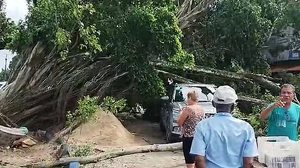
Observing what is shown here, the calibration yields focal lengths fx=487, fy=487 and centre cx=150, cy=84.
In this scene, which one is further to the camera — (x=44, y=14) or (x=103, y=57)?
(x=103, y=57)

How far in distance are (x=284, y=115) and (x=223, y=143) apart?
8.87 feet

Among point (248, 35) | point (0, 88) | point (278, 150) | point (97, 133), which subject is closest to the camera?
point (278, 150)

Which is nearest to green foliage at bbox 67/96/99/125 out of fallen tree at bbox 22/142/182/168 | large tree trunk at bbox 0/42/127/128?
large tree trunk at bbox 0/42/127/128

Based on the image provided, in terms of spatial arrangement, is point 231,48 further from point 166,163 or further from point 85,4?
point 166,163

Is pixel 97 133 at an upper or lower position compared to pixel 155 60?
lower

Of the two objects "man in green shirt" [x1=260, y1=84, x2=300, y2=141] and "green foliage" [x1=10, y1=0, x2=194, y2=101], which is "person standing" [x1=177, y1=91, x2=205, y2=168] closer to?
"man in green shirt" [x1=260, y1=84, x2=300, y2=141]

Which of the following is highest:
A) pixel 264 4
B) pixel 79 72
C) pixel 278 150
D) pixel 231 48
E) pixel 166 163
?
pixel 264 4

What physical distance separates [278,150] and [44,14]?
35.9ft

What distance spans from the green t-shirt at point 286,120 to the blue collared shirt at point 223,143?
2.56 m

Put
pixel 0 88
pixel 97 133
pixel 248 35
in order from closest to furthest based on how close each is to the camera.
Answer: pixel 97 133 < pixel 0 88 < pixel 248 35

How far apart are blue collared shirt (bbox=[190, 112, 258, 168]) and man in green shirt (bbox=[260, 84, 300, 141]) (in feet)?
7.94

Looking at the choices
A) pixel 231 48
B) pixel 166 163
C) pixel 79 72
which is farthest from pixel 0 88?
pixel 231 48

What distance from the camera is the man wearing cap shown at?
3.82 meters

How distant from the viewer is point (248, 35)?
20.9 m
